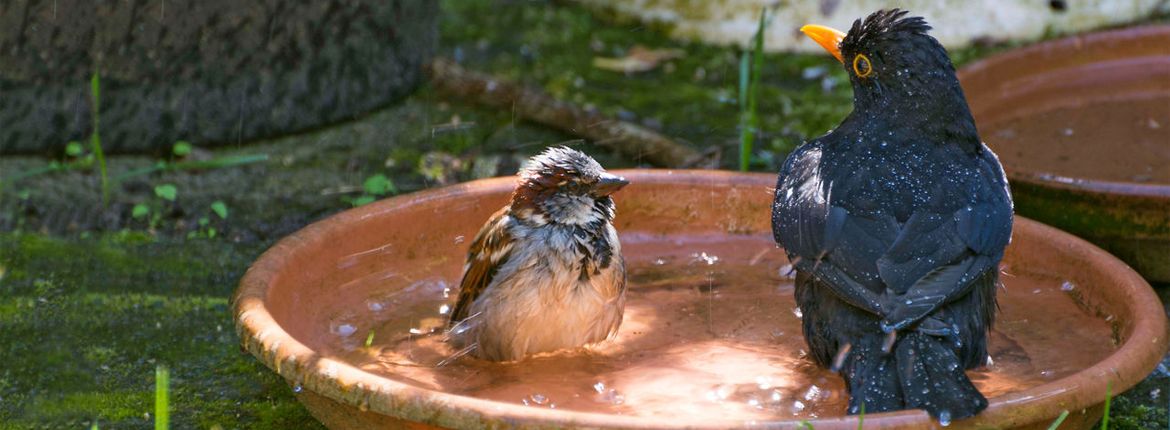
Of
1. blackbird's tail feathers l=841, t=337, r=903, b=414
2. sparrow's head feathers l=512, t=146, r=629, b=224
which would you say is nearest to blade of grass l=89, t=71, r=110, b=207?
sparrow's head feathers l=512, t=146, r=629, b=224

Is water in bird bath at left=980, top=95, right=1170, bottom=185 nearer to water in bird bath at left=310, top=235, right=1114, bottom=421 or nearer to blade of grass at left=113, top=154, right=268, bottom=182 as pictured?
water in bird bath at left=310, top=235, right=1114, bottom=421

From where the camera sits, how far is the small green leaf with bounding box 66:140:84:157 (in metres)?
6.45

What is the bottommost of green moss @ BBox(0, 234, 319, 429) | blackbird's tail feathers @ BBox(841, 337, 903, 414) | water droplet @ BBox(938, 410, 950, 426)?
green moss @ BBox(0, 234, 319, 429)

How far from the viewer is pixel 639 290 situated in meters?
4.84

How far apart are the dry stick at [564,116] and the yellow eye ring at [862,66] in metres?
2.08

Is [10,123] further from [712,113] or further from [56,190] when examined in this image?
[712,113]

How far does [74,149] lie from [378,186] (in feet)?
4.92

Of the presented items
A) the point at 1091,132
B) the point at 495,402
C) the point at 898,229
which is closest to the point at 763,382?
the point at 898,229

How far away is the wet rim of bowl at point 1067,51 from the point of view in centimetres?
509

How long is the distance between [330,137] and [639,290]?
2.87 m

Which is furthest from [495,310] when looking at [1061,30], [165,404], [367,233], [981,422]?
[1061,30]

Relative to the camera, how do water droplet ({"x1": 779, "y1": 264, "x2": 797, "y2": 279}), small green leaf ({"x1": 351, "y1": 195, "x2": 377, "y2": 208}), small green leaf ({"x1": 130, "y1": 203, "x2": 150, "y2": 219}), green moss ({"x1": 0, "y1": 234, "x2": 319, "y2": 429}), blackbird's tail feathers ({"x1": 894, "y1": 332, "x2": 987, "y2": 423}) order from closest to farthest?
blackbird's tail feathers ({"x1": 894, "y1": 332, "x2": 987, "y2": 423}), green moss ({"x1": 0, "y1": 234, "x2": 319, "y2": 429}), water droplet ({"x1": 779, "y1": 264, "x2": 797, "y2": 279}), small green leaf ({"x1": 130, "y1": 203, "x2": 150, "y2": 219}), small green leaf ({"x1": 351, "y1": 195, "x2": 377, "y2": 208})

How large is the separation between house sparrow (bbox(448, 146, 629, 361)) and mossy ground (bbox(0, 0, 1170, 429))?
696 mm

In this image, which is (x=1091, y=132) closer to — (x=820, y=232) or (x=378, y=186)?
(x=820, y=232)
